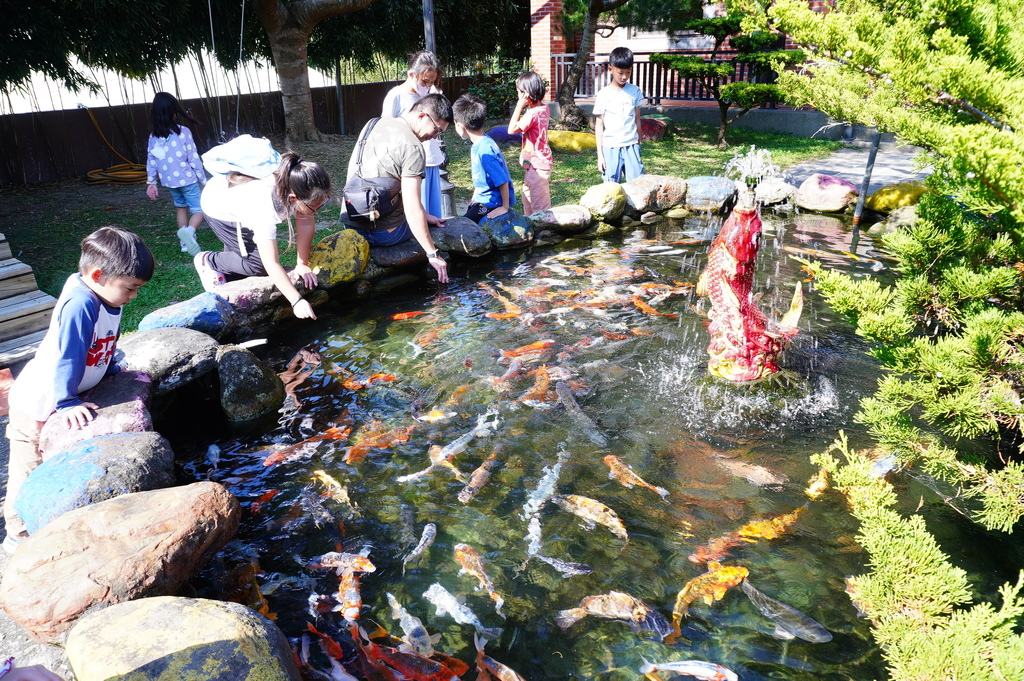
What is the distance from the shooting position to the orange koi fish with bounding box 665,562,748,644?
3.06 metres

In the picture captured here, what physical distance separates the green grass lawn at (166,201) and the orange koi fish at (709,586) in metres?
4.70

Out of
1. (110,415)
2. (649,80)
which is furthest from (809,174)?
(110,415)

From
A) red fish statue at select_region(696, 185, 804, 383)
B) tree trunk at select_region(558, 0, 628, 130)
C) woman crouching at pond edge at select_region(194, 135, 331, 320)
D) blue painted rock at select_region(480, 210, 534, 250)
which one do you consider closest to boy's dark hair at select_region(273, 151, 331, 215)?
woman crouching at pond edge at select_region(194, 135, 331, 320)

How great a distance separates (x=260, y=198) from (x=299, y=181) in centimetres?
31

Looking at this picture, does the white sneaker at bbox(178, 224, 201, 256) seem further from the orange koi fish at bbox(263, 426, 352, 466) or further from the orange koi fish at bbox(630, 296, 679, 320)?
the orange koi fish at bbox(630, 296, 679, 320)

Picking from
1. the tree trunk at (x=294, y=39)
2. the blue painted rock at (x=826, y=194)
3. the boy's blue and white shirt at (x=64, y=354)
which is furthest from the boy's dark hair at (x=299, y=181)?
the tree trunk at (x=294, y=39)

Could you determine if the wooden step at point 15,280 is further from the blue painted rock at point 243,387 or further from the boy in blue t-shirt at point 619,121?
the boy in blue t-shirt at point 619,121

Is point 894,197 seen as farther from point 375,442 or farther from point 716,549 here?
point 375,442

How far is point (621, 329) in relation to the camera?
5.79m

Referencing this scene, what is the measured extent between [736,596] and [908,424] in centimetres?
112

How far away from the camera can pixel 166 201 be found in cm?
966

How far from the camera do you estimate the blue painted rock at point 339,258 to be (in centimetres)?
606

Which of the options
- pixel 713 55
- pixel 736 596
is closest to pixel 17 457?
pixel 736 596

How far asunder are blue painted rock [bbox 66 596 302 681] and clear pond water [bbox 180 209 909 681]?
565 millimetres
